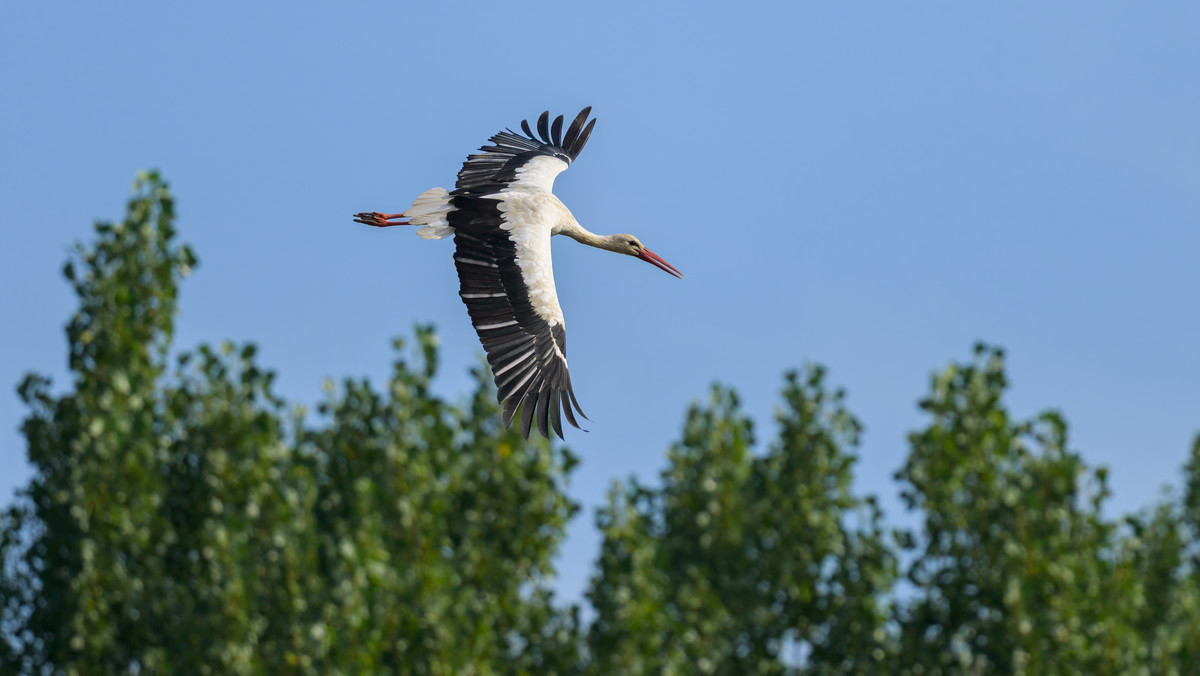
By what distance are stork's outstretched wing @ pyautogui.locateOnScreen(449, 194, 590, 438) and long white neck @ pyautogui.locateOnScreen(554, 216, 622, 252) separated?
1.31m

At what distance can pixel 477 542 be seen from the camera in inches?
819

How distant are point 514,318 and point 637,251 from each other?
10.8 ft

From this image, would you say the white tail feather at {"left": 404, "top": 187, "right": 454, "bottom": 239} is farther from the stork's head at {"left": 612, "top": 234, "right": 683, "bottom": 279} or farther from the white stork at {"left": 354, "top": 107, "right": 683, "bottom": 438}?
the stork's head at {"left": 612, "top": 234, "right": 683, "bottom": 279}

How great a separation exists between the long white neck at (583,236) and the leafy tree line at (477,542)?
4991 millimetres

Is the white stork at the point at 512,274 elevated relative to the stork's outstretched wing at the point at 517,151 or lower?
lower

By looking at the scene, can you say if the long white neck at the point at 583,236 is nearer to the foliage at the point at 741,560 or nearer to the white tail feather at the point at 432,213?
the white tail feather at the point at 432,213

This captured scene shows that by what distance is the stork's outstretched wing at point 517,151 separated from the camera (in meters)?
13.3

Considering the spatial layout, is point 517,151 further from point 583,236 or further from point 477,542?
point 477,542

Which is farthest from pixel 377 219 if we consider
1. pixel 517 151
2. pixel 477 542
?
pixel 477 542

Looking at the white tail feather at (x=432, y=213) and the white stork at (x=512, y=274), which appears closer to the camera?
the white stork at (x=512, y=274)

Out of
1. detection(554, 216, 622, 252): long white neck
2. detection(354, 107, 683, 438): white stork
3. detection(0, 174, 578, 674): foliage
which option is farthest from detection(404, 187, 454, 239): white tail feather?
detection(0, 174, 578, 674): foliage

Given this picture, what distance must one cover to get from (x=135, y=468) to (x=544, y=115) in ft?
20.8

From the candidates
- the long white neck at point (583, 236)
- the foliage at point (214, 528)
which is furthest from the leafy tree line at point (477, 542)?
the long white neck at point (583, 236)

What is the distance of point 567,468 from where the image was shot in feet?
68.7
